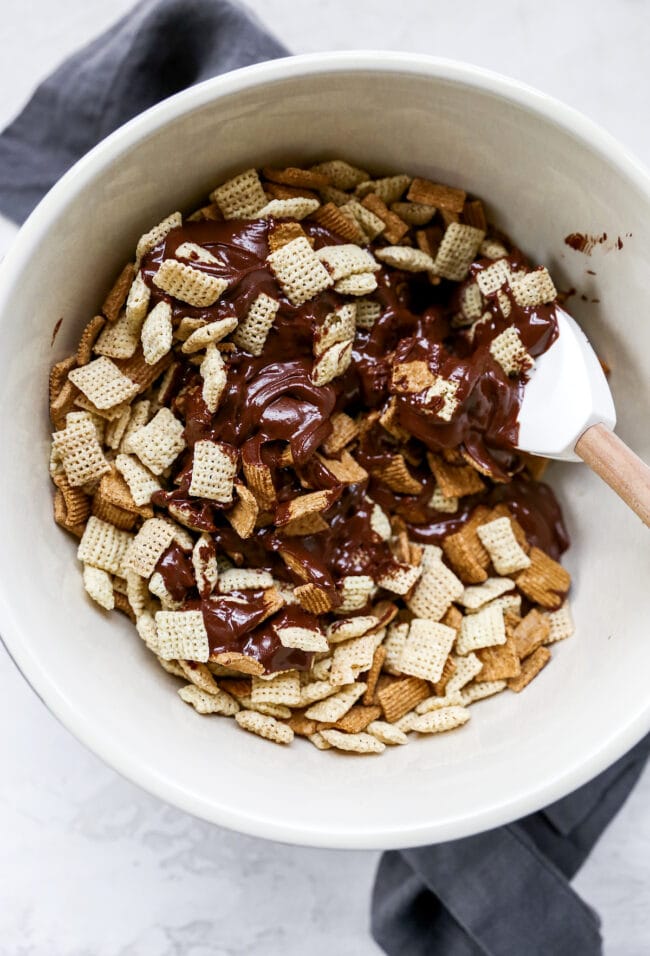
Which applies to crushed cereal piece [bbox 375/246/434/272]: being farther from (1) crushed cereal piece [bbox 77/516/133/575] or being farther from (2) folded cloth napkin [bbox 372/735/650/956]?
(2) folded cloth napkin [bbox 372/735/650/956]

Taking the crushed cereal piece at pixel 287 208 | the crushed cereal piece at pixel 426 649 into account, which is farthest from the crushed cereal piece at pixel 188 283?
the crushed cereal piece at pixel 426 649

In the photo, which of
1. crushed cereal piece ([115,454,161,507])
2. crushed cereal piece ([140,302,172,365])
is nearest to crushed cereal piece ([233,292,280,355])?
crushed cereal piece ([140,302,172,365])

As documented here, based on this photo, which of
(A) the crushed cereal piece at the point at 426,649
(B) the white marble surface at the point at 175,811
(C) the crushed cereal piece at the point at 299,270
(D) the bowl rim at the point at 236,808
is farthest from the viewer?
(B) the white marble surface at the point at 175,811

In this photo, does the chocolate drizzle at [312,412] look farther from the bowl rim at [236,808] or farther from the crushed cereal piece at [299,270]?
the bowl rim at [236,808]

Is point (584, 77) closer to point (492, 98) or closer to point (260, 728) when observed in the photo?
point (492, 98)

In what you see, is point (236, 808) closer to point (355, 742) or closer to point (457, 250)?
point (355, 742)

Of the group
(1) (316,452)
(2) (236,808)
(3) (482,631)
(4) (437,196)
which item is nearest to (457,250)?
(4) (437,196)
